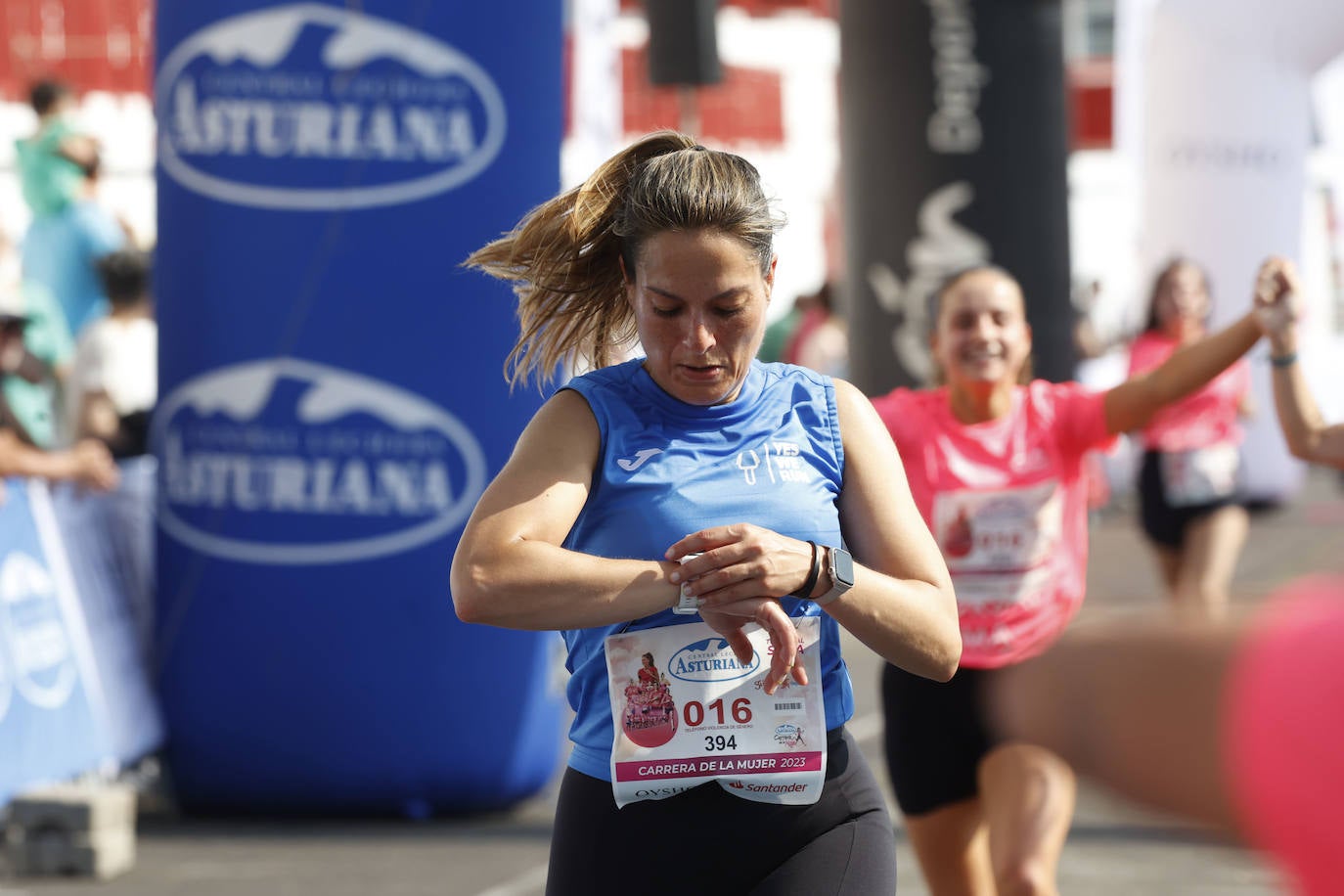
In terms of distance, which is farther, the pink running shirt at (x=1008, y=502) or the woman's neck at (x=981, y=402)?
the woman's neck at (x=981, y=402)

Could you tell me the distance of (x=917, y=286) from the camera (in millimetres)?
9531

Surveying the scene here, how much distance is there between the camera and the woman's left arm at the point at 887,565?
8.30ft

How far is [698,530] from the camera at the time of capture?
258cm

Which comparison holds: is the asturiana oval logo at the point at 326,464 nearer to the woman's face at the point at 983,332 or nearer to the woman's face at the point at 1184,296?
the woman's face at the point at 983,332

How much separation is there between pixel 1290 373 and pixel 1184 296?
377 centimetres

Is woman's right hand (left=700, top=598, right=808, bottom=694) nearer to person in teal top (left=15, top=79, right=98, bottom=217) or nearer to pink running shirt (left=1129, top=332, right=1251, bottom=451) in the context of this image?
pink running shirt (left=1129, top=332, right=1251, bottom=451)

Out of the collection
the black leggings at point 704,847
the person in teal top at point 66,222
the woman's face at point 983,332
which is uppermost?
the person in teal top at point 66,222

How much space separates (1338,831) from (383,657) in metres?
5.31

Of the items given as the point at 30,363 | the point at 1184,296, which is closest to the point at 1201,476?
the point at 1184,296

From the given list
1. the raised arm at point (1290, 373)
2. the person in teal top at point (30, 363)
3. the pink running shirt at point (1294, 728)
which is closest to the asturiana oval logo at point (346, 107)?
the person in teal top at point (30, 363)

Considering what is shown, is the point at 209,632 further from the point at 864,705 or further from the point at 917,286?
the point at 917,286

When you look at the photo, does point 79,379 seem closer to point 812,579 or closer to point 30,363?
point 30,363

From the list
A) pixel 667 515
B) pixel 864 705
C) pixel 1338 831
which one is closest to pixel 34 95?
pixel 864 705

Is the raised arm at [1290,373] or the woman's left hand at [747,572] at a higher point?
the raised arm at [1290,373]
